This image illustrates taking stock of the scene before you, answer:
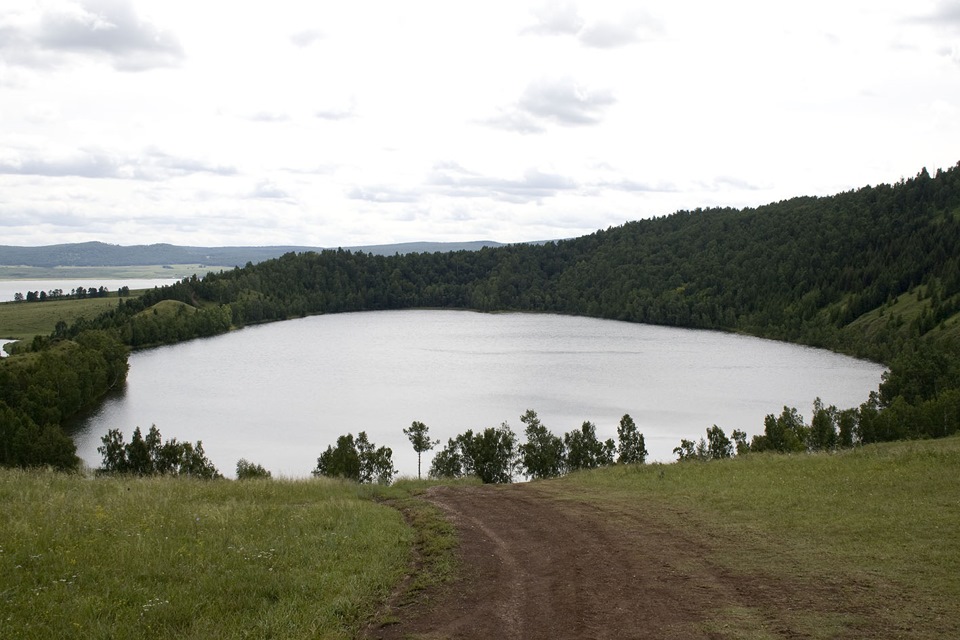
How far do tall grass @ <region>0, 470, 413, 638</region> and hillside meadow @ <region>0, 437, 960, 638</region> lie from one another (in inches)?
1.4

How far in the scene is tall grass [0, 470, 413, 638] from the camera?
1066 centimetres

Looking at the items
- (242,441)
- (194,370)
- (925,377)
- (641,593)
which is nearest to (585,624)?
(641,593)

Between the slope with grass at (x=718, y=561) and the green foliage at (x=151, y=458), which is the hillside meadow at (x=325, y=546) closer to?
the slope with grass at (x=718, y=561)

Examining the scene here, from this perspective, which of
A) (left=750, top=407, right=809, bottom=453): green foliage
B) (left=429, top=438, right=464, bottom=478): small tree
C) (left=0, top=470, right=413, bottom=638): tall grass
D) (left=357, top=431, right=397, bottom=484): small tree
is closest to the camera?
(left=0, top=470, right=413, bottom=638): tall grass

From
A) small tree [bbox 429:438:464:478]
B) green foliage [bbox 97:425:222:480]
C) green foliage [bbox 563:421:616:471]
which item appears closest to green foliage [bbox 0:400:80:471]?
green foliage [bbox 97:425:222:480]

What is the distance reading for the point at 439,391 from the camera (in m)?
109

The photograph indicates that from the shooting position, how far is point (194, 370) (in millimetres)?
132875

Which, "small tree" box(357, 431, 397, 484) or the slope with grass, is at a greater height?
the slope with grass

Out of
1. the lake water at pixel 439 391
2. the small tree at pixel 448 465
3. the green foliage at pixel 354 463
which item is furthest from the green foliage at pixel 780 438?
the green foliage at pixel 354 463

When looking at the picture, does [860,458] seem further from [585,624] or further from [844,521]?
[585,624]

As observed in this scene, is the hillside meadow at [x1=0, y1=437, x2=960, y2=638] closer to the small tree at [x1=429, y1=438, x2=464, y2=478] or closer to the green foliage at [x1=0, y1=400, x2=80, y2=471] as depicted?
the small tree at [x1=429, y1=438, x2=464, y2=478]

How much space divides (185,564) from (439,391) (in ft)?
316

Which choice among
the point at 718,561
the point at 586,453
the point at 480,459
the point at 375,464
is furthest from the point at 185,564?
the point at 586,453

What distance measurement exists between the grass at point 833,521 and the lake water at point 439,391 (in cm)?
3575
